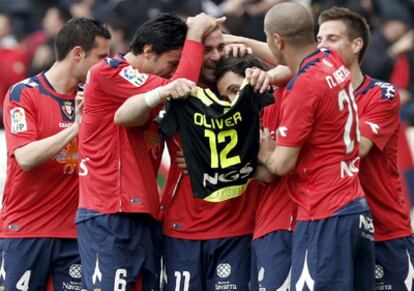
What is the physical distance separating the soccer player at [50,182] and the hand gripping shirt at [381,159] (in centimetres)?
218

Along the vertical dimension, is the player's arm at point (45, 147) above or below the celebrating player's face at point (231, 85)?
below

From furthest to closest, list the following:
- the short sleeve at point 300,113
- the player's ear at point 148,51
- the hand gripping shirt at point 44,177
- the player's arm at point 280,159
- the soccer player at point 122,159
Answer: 1. the hand gripping shirt at point 44,177
2. the player's ear at point 148,51
3. the soccer player at point 122,159
4. the player's arm at point 280,159
5. the short sleeve at point 300,113

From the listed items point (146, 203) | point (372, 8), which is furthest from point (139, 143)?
point (372, 8)

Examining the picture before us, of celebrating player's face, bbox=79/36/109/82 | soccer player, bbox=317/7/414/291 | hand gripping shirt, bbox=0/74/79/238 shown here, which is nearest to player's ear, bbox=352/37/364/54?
soccer player, bbox=317/7/414/291

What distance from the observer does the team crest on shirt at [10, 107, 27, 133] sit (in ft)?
36.5

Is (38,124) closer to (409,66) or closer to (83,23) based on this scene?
(83,23)

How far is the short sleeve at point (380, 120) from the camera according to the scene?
1075 centimetres

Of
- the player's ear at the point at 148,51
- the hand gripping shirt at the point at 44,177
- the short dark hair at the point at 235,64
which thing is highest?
the player's ear at the point at 148,51

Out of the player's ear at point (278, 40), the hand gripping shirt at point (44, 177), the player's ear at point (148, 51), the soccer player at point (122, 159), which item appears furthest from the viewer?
the hand gripping shirt at point (44, 177)

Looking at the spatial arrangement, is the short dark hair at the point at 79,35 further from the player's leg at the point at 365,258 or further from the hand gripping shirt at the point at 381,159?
the player's leg at the point at 365,258

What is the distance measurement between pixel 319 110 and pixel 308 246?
3.22ft

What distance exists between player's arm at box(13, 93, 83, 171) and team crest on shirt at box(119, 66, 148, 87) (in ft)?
1.78

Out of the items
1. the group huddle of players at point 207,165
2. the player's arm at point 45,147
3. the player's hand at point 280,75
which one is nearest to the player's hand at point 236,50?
the group huddle of players at point 207,165

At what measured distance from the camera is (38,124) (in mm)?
11195
